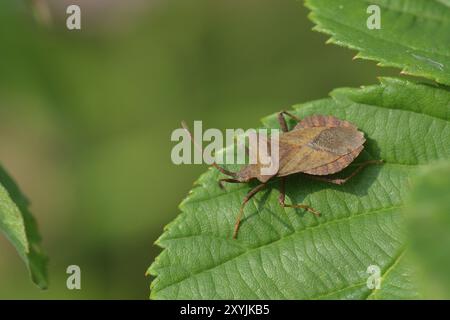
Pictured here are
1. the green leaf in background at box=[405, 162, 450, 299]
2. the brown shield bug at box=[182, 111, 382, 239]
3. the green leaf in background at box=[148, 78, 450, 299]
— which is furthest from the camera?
the brown shield bug at box=[182, 111, 382, 239]

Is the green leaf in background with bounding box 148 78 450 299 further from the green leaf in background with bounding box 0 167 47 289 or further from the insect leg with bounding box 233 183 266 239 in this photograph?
the green leaf in background with bounding box 0 167 47 289

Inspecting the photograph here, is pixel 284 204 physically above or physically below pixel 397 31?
below

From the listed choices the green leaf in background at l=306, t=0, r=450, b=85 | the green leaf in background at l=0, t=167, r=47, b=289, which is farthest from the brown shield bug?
the green leaf in background at l=0, t=167, r=47, b=289

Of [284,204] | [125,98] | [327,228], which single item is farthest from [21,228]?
[125,98]

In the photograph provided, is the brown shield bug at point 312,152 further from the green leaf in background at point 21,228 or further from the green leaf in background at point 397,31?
the green leaf in background at point 21,228

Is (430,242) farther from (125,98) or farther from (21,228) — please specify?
(125,98)
